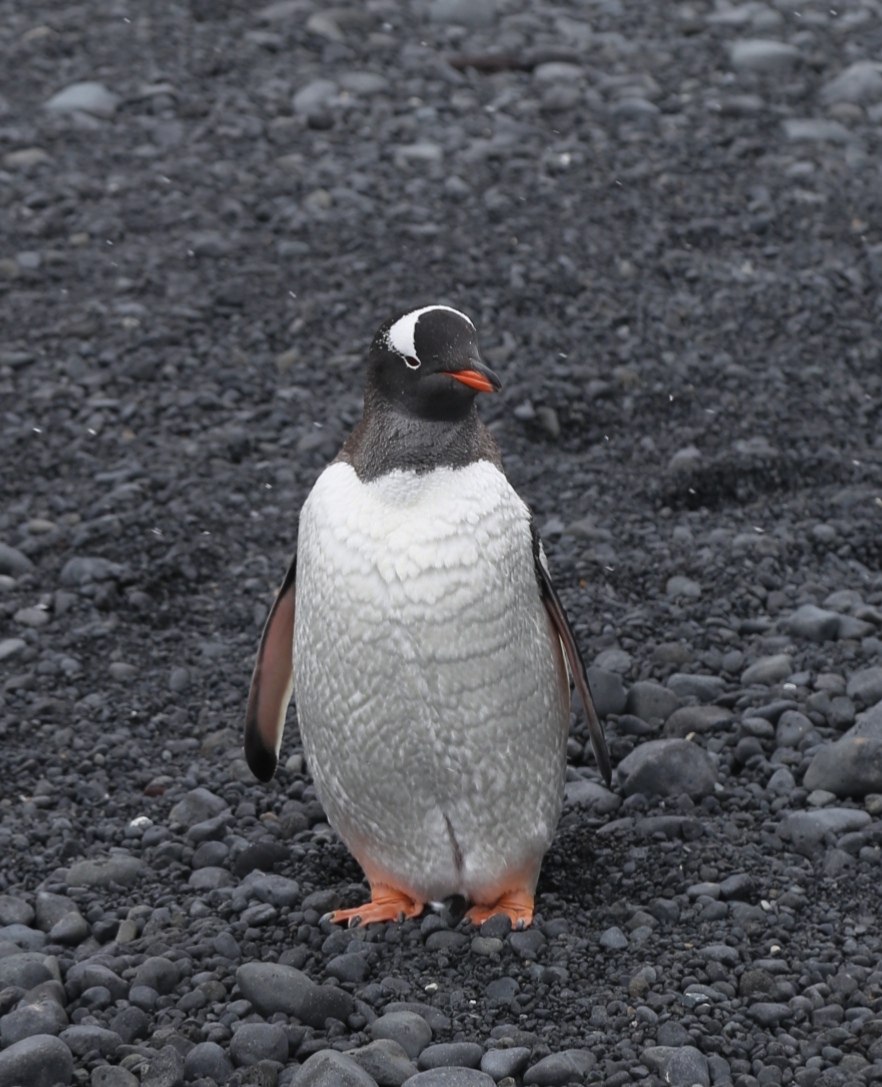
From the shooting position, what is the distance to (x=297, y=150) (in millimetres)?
8086

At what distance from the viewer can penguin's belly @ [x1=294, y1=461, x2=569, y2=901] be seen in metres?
3.52

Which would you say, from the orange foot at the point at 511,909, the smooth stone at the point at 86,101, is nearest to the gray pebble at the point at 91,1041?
the orange foot at the point at 511,909

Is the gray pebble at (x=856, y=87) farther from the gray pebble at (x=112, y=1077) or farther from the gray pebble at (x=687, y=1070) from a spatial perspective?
the gray pebble at (x=112, y=1077)

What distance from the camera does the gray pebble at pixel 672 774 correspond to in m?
4.22

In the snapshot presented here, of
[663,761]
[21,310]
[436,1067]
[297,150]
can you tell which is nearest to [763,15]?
[297,150]

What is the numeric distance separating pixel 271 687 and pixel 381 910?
2.04 ft

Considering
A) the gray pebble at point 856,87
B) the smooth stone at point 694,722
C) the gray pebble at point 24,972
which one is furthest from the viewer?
the gray pebble at point 856,87

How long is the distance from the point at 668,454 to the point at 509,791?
7.97 feet

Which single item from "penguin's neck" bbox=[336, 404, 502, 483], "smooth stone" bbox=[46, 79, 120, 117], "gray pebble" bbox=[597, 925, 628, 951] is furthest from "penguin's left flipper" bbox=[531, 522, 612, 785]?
"smooth stone" bbox=[46, 79, 120, 117]

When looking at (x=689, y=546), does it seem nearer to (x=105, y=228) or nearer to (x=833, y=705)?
(x=833, y=705)

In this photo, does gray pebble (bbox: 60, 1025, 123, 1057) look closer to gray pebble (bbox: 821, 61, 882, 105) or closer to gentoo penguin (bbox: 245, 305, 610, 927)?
gentoo penguin (bbox: 245, 305, 610, 927)

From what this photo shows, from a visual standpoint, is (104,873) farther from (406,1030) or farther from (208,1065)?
(406,1030)

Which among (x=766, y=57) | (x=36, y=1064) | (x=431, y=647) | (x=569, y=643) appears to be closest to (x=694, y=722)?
(x=569, y=643)

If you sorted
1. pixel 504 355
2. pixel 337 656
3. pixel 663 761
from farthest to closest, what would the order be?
pixel 504 355, pixel 663 761, pixel 337 656
